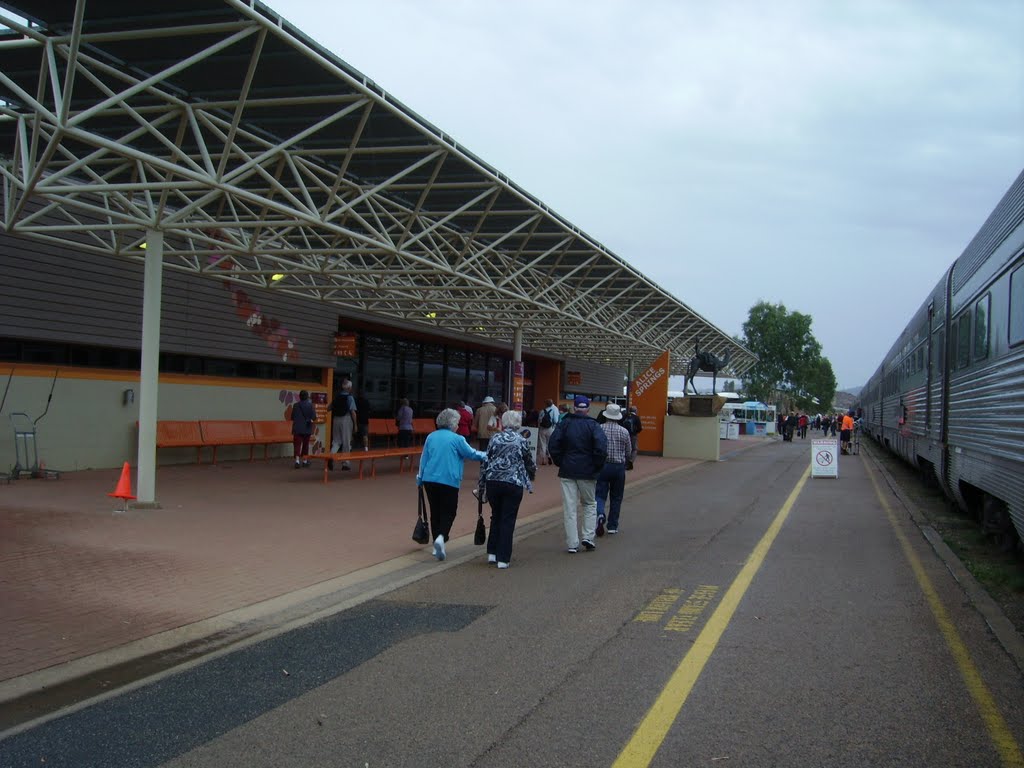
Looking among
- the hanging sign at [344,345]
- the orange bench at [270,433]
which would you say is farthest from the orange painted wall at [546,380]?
the orange bench at [270,433]

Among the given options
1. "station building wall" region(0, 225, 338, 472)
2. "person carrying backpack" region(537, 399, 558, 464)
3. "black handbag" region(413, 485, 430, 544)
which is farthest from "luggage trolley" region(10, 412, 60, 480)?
"person carrying backpack" region(537, 399, 558, 464)

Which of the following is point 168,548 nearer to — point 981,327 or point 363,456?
point 363,456

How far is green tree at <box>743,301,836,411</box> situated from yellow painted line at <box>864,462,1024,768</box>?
3618 inches

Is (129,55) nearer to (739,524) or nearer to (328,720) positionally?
(328,720)

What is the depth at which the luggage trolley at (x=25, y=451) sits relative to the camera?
44.7 feet

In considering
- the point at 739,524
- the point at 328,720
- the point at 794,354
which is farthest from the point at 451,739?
the point at 794,354

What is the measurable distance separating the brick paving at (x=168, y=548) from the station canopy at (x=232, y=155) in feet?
12.7

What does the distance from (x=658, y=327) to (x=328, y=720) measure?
31470 mm

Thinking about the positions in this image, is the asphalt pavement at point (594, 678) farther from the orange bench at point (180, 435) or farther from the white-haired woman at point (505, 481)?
the orange bench at point (180, 435)

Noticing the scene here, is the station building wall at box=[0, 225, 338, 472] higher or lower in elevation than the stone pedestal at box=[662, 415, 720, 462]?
higher

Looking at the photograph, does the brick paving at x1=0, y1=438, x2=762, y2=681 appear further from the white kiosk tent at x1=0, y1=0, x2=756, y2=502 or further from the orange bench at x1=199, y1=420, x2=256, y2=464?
the orange bench at x1=199, y1=420, x2=256, y2=464

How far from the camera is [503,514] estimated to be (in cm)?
877

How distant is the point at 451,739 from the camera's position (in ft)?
13.7

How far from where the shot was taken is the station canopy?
9.24m
